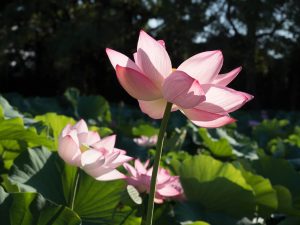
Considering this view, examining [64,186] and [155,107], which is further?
[64,186]

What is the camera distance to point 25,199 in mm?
746

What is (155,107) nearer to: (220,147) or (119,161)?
(119,161)

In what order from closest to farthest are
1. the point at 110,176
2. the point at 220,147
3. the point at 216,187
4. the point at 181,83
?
the point at 181,83 < the point at 110,176 < the point at 216,187 < the point at 220,147

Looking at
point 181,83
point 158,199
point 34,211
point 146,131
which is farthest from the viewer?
point 146,131

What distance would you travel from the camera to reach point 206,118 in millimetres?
644

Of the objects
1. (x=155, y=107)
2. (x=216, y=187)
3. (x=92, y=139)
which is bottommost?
(x=216, y=187)

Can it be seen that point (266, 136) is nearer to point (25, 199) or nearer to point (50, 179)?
point (50, 179)

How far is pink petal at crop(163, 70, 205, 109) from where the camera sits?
62 cm

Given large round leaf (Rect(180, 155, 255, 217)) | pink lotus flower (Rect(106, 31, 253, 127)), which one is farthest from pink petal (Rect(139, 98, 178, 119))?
large round leaf (Rect(180, 155, 255, 217))

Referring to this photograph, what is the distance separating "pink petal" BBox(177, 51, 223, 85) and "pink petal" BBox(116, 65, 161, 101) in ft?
0.15

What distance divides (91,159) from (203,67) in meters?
0.25

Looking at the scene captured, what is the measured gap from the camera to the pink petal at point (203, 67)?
658 mm

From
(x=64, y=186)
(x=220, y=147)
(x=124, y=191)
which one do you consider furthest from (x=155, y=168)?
(x=220, y=147)

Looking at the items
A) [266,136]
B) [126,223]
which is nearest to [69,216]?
[126,223]
